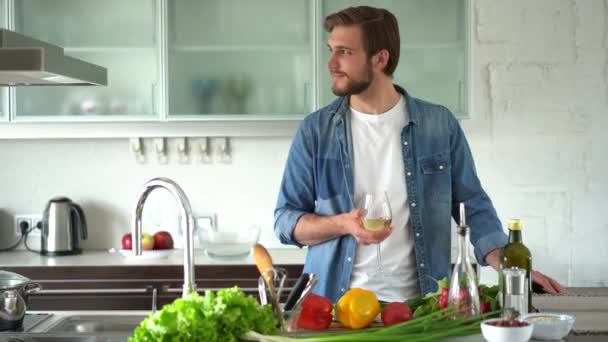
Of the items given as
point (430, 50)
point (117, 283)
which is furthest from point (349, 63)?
point (117, 283)

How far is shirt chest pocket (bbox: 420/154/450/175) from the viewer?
9.81ft

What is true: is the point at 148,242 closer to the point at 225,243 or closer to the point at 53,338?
the point at 225,243

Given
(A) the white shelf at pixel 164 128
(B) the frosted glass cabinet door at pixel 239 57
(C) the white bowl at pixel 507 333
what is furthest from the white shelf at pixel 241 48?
(C) the white bowl at pixel 507 333

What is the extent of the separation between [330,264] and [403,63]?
1.60 m

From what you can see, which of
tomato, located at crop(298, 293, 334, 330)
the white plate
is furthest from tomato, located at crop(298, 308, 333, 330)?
the white plate

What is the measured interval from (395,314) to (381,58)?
1235mm

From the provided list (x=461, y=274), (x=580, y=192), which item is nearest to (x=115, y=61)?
(x=580, y=192)

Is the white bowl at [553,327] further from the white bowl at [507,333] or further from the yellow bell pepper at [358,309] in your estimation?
the yellow bell pepper at [358,309]

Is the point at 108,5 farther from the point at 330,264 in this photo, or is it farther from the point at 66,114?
the point at 330,264

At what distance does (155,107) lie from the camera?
14.0 ft

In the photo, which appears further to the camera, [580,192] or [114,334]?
[580,192]

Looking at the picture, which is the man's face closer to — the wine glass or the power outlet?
the wine glass

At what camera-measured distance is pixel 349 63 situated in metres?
3.06

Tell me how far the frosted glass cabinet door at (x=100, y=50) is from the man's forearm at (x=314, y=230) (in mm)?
1606
